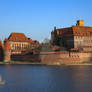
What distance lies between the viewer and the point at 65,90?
84.9 ft

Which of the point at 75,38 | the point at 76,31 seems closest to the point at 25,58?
the point at 75,38

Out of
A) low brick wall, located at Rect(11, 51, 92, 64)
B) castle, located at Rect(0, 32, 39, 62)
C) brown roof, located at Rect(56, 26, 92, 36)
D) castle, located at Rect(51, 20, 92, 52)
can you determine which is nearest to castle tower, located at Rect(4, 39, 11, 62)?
castle, located at Rect(0, 32, 39, 62)

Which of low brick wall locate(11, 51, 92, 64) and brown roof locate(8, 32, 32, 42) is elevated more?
brown roof locate(8, 32, 32, 42)

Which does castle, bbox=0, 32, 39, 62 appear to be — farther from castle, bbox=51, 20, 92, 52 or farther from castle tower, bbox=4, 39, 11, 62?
castle, bbox=51, 20, 92, 52

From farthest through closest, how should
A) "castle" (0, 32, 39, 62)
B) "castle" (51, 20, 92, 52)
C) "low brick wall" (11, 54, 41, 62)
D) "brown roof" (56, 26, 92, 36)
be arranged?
"castle" (0, 32, 39, 62)
"brown roof" (56, 26, 92, 36)
"castle" (51, 20, 92, 52)
"low brick wall" (11, 54, 41, 62)

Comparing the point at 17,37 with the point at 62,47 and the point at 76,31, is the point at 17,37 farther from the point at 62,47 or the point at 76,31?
the point at 76,31

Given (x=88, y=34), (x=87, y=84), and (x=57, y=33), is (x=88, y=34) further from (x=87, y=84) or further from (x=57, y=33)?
(x=87, y=84)

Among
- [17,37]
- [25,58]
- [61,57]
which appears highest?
[17,37]

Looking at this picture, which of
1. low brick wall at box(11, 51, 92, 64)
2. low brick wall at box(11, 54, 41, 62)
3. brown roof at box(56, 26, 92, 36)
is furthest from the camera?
brown roof at box(56, 26, 92, 36)

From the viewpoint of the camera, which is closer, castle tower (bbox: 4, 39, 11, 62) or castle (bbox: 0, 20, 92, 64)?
castle (bbox: 0, 20, 92, 64)

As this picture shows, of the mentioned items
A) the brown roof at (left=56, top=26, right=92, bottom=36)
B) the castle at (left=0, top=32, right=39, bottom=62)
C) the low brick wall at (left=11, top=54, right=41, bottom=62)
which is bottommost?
the low brick wall at (left=11, top=54, right=41, bottom=62)

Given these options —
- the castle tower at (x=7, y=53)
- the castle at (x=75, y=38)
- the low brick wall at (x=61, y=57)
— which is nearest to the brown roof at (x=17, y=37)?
the castle tower at (x=7, y=53)

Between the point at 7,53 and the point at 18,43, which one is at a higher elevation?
the point at 18,43

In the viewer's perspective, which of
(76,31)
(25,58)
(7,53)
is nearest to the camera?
(25,58)
